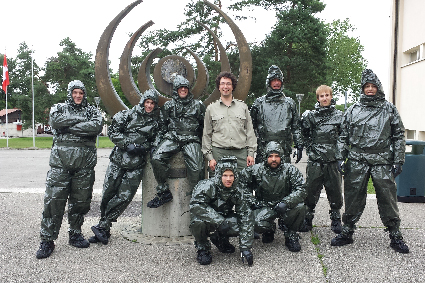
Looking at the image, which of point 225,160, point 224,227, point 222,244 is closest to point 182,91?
point 225,160

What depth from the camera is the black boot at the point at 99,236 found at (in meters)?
4.76

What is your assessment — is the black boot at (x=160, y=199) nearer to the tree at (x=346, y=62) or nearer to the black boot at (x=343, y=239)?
the black boot at (x=343, y=239)

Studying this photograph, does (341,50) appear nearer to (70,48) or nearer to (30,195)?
(70,48)

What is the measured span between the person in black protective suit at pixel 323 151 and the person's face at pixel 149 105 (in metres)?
2.15

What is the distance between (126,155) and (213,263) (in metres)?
1.77

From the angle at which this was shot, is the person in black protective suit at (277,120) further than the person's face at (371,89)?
Yes

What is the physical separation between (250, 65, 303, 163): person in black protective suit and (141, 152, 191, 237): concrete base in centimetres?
116

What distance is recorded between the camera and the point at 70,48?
37250 millimetres

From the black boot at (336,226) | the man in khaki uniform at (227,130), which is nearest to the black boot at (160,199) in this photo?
the man in khaki uniform at (227,130)

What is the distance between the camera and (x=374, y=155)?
4.50 m

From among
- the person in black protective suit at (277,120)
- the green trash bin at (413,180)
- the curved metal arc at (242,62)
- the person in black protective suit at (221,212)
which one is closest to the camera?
the person in black protective suit at (221,212)

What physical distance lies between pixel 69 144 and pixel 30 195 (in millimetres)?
4261

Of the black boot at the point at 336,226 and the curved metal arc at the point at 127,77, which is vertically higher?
→ the curved metal arc at the point at 127,77

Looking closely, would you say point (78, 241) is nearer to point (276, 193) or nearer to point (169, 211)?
point (169, 211)
